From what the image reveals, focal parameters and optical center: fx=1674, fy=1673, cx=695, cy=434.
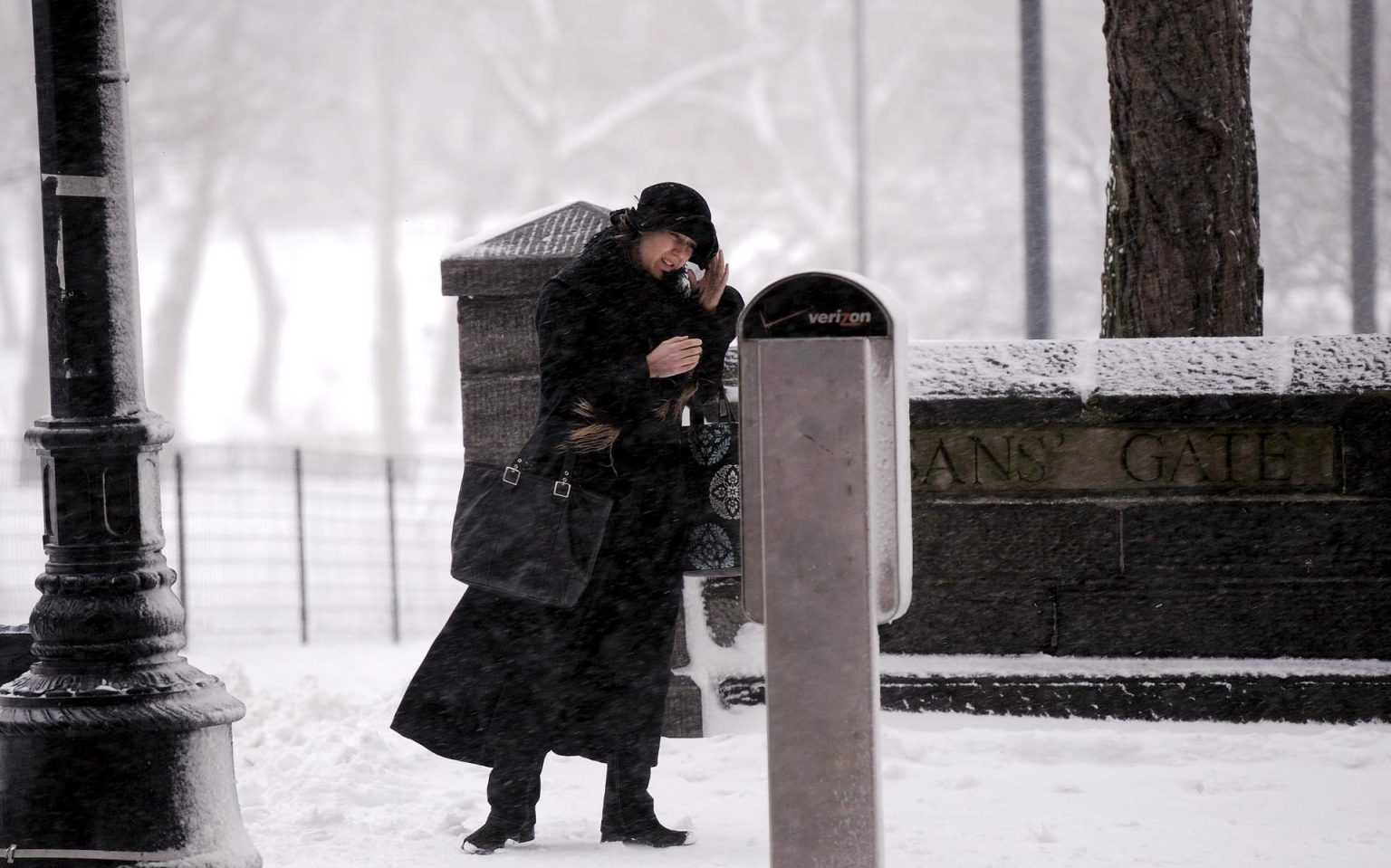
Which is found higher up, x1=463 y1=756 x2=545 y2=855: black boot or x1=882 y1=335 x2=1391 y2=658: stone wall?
x1=882 y1=335 x2=1391 y2=658: stone wall

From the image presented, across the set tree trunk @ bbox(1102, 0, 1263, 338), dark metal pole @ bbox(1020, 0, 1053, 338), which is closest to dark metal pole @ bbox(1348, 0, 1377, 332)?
dark metal pole @ bbox(1020, 0, 1053, 338)

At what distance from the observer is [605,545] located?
15.5 ft

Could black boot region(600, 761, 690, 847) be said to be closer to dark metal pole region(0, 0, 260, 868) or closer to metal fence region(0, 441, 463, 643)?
dark metal pole region(0, 0, 260, 868)

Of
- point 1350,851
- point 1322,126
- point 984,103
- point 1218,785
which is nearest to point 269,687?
point 1218,785

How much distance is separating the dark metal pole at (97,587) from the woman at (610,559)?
2.43ft

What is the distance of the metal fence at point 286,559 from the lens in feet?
38.5

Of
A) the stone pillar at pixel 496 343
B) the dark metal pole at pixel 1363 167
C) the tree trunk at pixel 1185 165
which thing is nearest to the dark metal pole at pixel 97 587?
the stone pillar at pixel 496 343

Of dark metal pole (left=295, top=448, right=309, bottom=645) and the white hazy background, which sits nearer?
dark metal pole (left=295, top=448, right=309, bottom=645)

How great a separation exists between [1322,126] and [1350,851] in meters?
18.7

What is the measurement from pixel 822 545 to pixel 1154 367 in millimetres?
3054

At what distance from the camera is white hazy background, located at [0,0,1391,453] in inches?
912

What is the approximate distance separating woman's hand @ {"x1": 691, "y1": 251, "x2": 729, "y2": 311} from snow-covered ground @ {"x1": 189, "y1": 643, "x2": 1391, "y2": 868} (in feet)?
5.07

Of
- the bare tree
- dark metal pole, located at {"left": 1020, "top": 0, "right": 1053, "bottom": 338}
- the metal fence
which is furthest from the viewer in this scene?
the bare tree

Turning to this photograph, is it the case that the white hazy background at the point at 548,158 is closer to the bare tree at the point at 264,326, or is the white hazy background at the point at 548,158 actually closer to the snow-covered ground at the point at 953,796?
the bare tree at the point at 264,326
